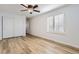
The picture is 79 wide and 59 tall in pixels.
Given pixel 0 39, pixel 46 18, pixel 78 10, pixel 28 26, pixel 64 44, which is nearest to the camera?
pixel 28 26

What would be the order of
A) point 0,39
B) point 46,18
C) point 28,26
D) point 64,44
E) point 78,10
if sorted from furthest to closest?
point 0,39
point 64,44
point 78,10
point 46,18
point 28,26

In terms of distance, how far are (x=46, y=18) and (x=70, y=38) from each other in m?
1.32

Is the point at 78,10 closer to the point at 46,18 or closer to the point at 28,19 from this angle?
the point at 46,18

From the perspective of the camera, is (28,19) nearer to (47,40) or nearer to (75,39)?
(47,40)

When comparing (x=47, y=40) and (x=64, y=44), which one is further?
(x=64, y=44)

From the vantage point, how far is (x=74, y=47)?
3742mm

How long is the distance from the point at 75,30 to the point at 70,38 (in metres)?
0.37
